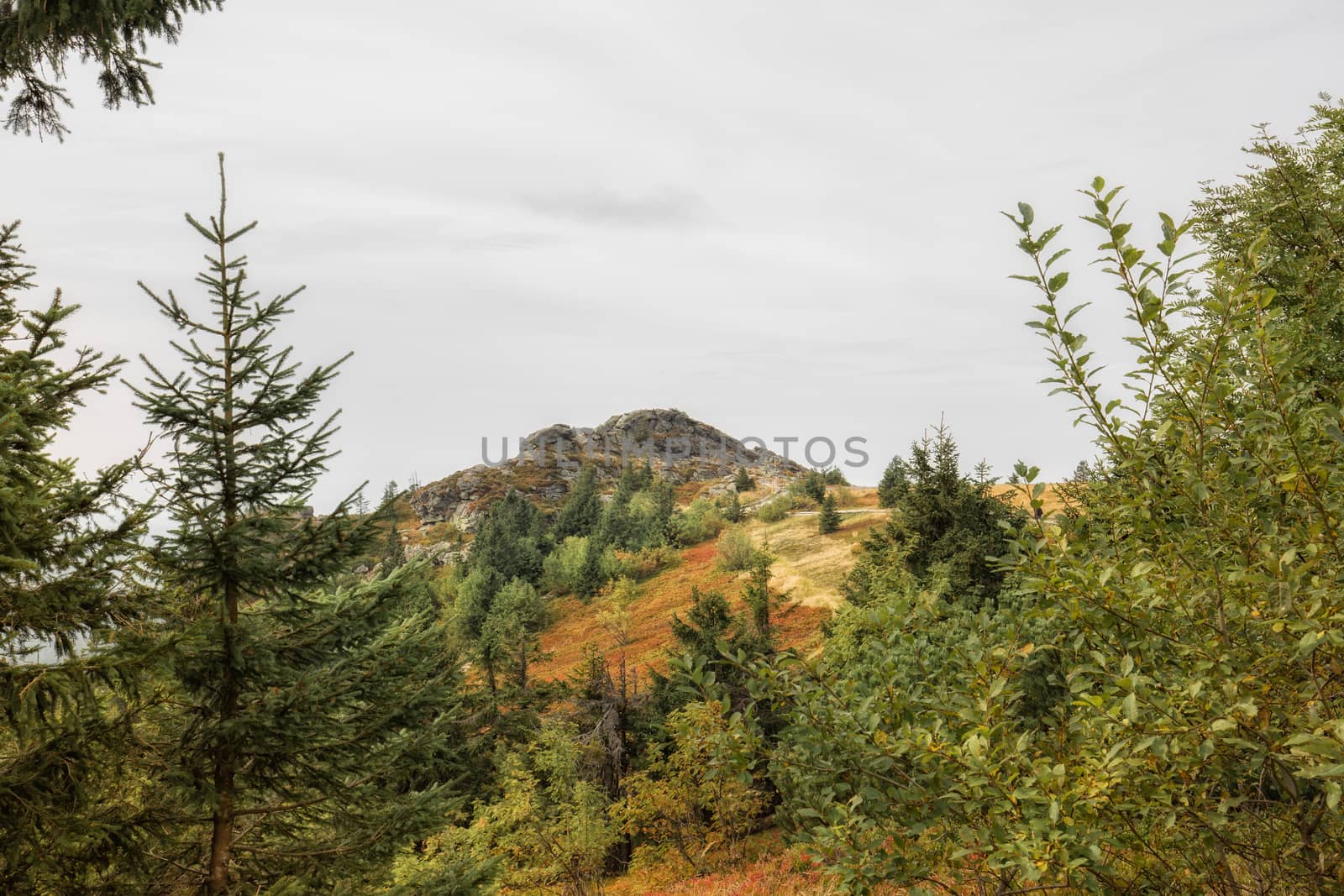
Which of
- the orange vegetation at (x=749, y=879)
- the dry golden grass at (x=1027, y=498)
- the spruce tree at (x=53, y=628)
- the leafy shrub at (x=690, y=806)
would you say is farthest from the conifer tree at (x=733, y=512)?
the spruce tree at (x=53, y=628)

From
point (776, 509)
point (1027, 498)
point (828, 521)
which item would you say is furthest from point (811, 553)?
point (1027, 498)

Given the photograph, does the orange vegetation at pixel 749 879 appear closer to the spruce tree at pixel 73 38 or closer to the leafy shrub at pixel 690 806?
the leafy shrub at pixel 690 806

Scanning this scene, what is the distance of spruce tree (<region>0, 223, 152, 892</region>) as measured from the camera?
400cm

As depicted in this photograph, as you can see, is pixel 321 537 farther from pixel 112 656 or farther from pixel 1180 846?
pixel 1180 846

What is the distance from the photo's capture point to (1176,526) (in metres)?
3.31

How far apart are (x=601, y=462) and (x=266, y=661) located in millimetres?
99673

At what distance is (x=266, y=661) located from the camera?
18.3 ft

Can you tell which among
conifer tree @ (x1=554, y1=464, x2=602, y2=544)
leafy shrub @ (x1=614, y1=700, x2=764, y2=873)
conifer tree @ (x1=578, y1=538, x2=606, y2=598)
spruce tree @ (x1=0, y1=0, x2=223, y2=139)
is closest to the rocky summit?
conifer tree @ (x1=554, y1=464, x2=602, y2=544)

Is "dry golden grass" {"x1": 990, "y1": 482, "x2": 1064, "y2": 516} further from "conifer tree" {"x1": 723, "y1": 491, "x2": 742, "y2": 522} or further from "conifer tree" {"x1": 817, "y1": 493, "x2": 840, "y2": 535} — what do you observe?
"conifer tree" {"x1": 723, "y1": 491, "x2": 742, "y2": 522}

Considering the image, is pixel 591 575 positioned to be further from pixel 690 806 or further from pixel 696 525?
pixel 690 806

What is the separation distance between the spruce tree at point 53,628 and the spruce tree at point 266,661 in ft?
1.84

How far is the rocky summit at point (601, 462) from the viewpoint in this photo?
309 ft

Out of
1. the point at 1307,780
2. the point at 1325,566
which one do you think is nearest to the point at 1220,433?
the point at 1325,566

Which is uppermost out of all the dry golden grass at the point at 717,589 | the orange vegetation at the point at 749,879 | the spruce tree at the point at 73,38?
the spruce tree at the point at 73,38
